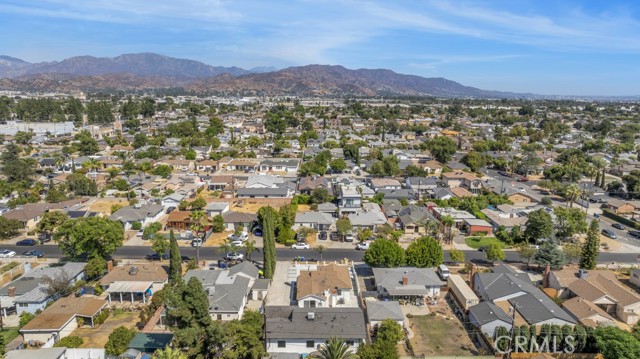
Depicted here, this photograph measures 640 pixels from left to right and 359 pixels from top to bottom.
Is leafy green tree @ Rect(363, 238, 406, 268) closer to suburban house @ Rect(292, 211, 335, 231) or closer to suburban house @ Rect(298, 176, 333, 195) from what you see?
suburban house @ Rect(292, 211, 335, 231)

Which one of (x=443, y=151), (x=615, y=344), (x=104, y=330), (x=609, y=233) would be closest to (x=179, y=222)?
(x=104, y=330)

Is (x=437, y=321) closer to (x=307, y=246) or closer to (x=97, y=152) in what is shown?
(x=307, y=246)

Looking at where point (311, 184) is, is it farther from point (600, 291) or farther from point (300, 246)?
point (600, 291)

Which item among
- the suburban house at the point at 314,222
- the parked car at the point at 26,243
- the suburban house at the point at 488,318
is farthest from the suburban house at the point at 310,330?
A: the parked car at the point at 26,243

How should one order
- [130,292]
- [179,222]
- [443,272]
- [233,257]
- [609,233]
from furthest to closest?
[179,222]
[609,233]
[233,257]
[443,272]
[130,292]

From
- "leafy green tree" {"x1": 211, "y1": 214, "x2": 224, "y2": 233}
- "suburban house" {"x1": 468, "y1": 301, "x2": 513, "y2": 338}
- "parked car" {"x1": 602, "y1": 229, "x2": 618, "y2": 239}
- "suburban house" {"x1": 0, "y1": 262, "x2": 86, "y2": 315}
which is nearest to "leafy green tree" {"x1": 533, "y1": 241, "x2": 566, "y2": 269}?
"suburban house" {"x1": 468, "y1": 301, "x2": 513, "y2": 338}
